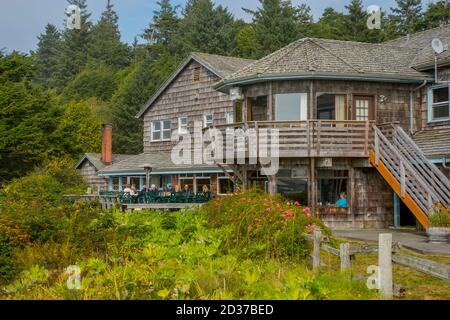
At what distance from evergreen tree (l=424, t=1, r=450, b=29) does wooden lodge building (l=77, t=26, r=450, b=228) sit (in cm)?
2939

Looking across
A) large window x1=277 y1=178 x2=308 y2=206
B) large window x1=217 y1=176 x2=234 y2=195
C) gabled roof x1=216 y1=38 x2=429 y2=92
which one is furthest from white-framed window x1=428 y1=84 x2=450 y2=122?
large window x1=217 y1=176 x2=234 y2=195

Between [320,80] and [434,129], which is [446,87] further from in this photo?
[320,80]

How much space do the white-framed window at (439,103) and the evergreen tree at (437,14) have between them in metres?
32.3

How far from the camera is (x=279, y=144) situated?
67.2ft

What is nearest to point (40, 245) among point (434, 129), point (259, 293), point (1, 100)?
point (259, 293)

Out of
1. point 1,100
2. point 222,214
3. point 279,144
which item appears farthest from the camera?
point 1,100

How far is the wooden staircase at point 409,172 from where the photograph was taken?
18.2 meters

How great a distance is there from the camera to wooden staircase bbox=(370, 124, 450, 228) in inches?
715

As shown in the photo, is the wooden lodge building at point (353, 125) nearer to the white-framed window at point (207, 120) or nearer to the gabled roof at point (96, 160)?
the white-framed window at point (207, 120)

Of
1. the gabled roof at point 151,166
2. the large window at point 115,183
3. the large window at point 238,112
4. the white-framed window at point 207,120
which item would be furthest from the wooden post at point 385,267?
the large window at point 115,183

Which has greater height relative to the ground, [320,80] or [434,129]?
[320,80]

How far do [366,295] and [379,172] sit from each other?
44.6 ft

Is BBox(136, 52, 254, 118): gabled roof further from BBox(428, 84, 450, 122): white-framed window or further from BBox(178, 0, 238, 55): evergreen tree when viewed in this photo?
BBox(178, 0, 238, 55): evergreen tree

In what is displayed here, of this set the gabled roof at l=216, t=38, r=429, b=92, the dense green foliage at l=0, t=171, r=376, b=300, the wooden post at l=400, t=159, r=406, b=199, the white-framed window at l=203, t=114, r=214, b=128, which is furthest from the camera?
the white-framed window at l=203, t=114, r=214, b=128
